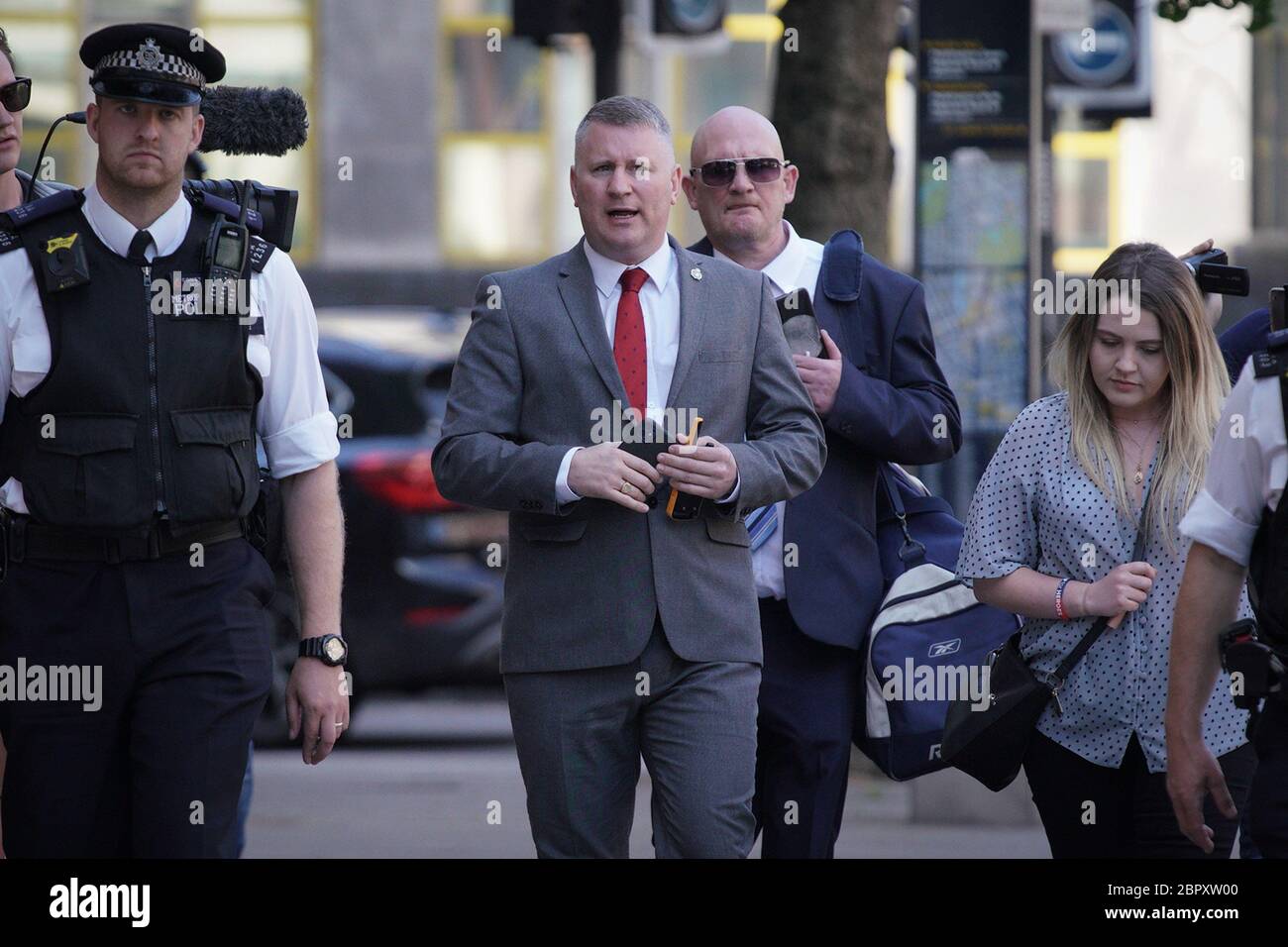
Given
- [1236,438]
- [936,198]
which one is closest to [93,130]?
[1236,438]

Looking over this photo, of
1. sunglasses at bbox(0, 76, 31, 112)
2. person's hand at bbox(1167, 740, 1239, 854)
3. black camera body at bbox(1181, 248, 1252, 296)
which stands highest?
sunglasses at bbox(0, 76, 31, 112)

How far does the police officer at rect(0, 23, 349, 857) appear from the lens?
4242mm

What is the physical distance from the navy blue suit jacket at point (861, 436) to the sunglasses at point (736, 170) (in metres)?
0.26

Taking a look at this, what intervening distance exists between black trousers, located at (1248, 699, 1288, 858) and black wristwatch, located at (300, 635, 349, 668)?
1815mm

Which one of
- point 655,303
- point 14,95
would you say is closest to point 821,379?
point 655,303

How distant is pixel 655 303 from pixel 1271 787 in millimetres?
1759

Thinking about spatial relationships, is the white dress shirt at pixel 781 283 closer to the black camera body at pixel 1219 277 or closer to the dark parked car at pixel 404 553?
the black camera body at pixel 1219 277

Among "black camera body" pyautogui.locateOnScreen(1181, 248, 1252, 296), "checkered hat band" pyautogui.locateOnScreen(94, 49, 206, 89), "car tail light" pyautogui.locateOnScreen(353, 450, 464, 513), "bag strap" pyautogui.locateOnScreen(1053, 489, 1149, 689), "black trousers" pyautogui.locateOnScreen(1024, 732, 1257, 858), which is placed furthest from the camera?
"car tail light" pyautogui.locateOnScreen(353, 450, 464, 513)

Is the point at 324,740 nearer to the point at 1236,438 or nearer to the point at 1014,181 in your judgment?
the point at 1236,438

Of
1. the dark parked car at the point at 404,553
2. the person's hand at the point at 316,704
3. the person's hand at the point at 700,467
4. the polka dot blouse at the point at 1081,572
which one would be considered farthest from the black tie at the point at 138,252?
the dark parked car at the point at 404,553

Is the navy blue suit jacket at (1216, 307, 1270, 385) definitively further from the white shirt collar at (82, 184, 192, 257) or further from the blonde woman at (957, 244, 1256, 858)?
the white shirt collar at (82, 184, 192, 257)

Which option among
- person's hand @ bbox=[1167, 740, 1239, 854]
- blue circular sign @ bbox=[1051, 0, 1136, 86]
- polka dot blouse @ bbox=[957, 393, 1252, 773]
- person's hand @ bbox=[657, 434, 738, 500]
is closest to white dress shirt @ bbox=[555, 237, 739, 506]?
person's hand @ bbox=[657, 434, 738, 500]

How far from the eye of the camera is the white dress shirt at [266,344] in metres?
→ 4.33

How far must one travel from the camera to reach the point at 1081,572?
4.83m
